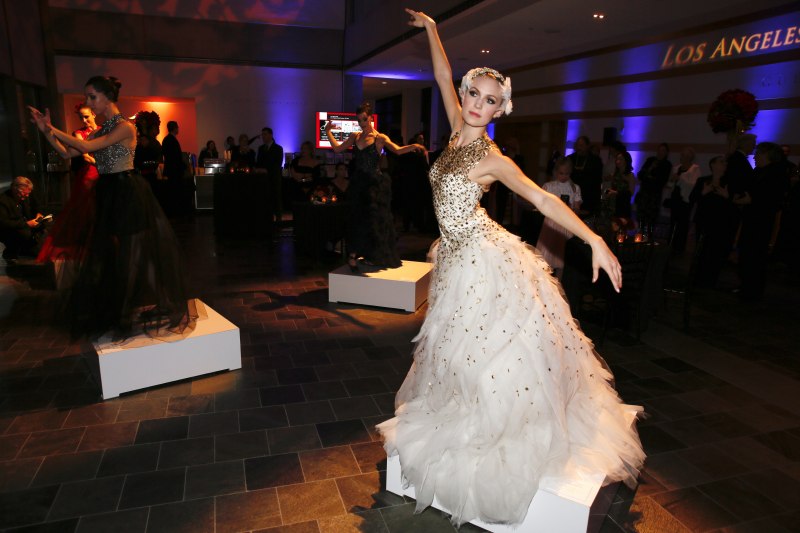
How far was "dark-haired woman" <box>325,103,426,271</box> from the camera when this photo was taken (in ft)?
19.4

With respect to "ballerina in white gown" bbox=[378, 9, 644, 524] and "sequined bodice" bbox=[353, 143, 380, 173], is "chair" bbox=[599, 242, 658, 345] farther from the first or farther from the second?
"sequined bodice" bbox=[353, 143, 380, 173]

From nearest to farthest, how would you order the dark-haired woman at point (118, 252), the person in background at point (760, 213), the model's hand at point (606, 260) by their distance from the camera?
the model's hand at point (606, 260) < the dark-haired woman at point (118, 252) < the person in background at point (760, 213)

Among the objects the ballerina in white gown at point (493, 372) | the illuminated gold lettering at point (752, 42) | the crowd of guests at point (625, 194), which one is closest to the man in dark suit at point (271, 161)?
the crowd of guests at point (625, 194)

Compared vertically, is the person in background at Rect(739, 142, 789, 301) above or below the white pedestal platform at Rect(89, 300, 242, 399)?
above

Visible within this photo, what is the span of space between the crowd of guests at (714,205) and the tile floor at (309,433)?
1082mm

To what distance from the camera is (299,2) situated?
559 inches

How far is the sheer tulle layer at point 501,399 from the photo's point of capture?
7.95 ft

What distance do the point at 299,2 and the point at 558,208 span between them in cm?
1402

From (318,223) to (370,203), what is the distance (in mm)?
1978

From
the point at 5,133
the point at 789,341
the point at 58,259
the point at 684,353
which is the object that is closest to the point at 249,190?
the point at 5,133

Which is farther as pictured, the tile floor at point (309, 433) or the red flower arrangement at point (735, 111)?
the red flower arrangement at point (735, 111)

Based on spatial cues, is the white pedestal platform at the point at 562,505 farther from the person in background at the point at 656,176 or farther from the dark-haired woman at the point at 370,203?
the person in background at the point at 656,176

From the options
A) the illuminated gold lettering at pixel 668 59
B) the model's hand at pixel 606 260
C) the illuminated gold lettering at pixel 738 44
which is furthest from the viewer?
the illuminated gold lettering at pixel 668 59

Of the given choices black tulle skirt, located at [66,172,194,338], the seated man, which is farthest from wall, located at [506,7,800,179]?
the seated man
